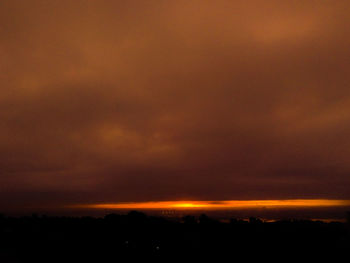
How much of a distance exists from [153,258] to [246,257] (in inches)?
242

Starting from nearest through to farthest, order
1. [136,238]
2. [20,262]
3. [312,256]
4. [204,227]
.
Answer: [20,262], [312,256], [136,238], [204,227]

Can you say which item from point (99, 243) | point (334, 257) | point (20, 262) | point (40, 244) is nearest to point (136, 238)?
point (99, 243)

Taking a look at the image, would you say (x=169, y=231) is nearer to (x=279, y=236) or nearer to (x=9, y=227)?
(x=279, y=236)

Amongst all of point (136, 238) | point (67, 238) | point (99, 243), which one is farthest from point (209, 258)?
point (67, 238)

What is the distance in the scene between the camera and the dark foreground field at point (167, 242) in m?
22.7

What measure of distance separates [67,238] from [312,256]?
1701 centimetres

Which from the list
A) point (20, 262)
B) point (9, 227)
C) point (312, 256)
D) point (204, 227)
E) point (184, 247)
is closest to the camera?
point (20, 262)

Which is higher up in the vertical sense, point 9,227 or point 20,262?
point 9,227

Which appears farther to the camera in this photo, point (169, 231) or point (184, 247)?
point (169, 231)

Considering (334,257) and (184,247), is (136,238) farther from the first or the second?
(334,257)

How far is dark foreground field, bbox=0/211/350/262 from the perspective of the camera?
22734 millimetres

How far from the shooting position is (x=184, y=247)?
25.1 meters

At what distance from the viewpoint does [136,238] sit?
26.9m

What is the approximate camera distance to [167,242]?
26.3 meters
